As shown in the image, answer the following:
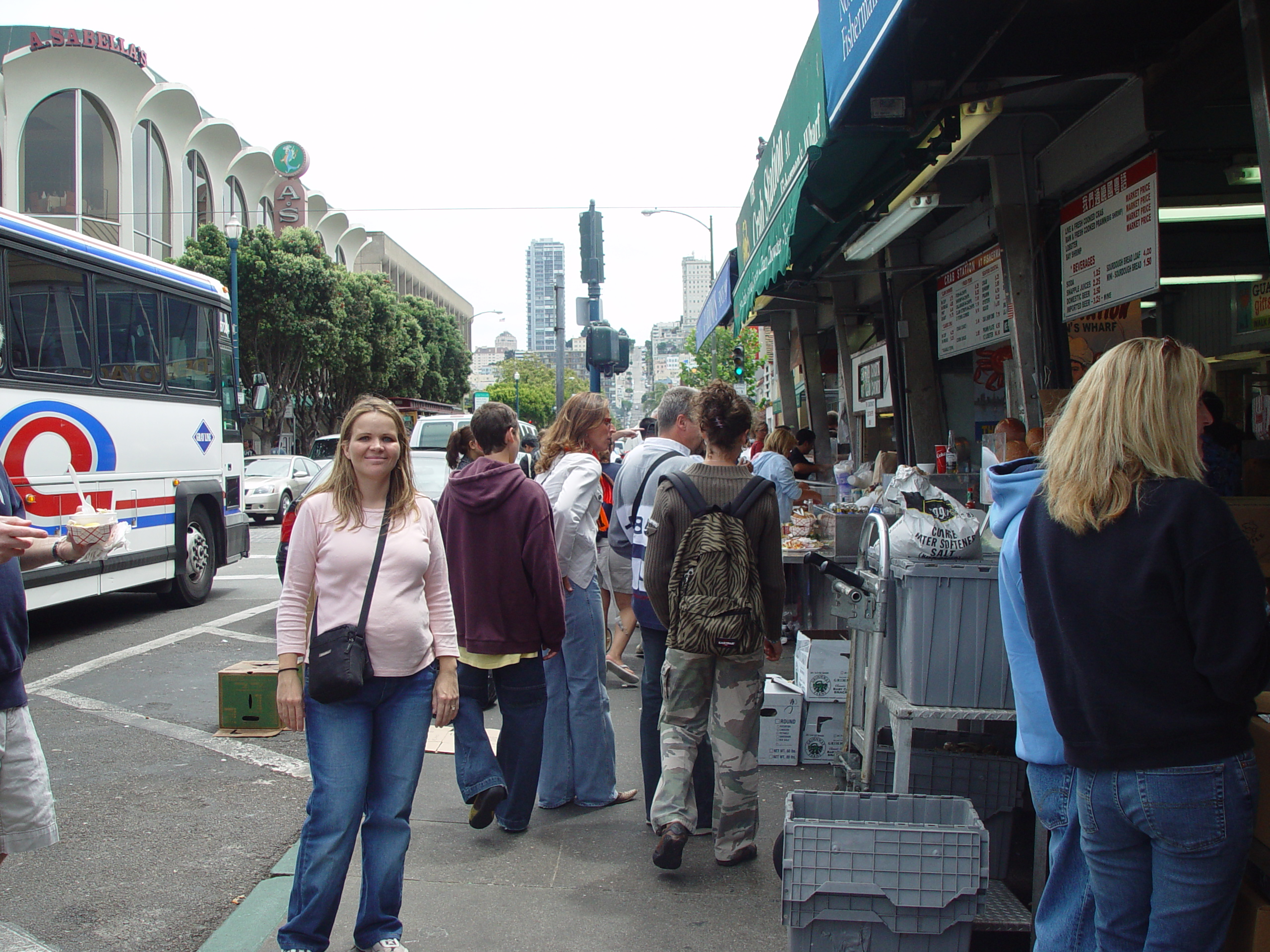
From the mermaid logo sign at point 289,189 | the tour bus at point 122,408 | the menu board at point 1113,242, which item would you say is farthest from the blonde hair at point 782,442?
the mermaid logo sign at point 289,189

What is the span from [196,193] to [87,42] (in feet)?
24.9

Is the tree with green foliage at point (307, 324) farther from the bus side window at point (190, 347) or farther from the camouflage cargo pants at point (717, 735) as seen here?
the camouflage cargo pants at point (717, 735)

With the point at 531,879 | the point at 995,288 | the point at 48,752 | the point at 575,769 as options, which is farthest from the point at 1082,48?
the point at 48,752

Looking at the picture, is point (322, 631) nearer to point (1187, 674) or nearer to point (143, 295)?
point (1187, 674)

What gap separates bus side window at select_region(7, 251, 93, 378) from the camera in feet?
26.6

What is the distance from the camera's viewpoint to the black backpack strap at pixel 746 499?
3.88m

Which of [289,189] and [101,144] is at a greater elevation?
[289,189]

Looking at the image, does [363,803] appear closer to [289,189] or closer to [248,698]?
[248,698]

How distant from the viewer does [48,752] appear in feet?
18.5

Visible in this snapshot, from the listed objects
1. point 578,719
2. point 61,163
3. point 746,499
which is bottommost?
point 578,719

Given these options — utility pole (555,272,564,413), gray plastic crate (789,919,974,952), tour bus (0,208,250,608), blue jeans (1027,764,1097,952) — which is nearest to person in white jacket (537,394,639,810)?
gray plastic crate (789,919,974,952)

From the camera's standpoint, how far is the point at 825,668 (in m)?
5.27

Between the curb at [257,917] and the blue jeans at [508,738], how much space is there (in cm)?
80

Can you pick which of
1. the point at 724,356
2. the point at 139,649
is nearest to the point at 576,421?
the point at 139,649
